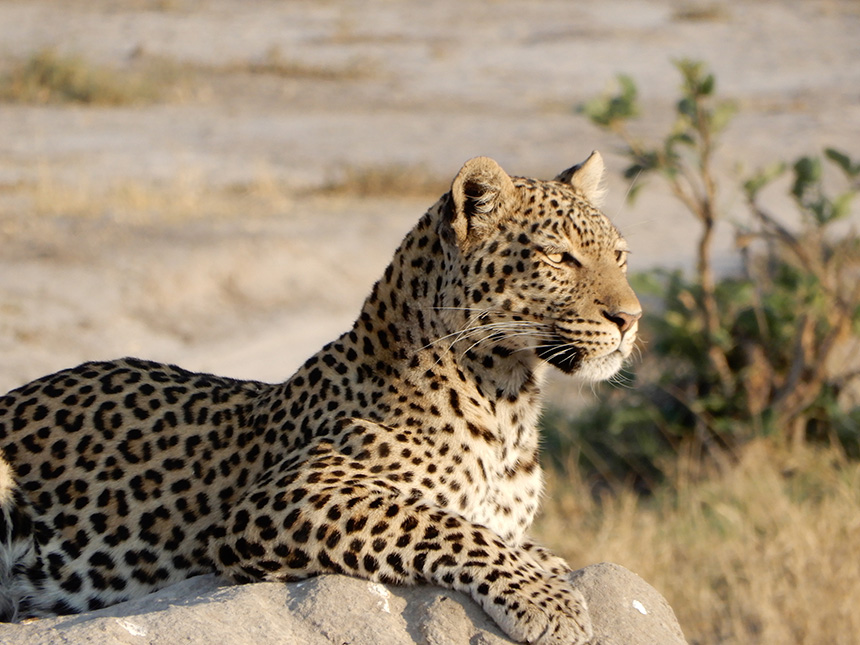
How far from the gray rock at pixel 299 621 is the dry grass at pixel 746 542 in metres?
4.01

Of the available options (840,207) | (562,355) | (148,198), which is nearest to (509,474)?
(562,355)

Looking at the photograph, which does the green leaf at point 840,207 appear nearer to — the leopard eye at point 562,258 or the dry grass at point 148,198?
the leopard eye at point 562,258

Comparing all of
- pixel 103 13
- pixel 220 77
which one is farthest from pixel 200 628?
pixel 103 13

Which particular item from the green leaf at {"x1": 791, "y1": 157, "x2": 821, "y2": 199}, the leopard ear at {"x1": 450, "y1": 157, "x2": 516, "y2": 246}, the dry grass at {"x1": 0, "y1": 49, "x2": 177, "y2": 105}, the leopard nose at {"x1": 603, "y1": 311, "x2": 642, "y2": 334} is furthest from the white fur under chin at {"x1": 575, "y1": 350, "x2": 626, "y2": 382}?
the dry grass at {"x1": 0, "y1": 49, "x2": 177, "y2": 105}

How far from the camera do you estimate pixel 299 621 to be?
15.6 ft

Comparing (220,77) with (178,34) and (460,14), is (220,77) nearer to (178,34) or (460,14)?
(178,34)

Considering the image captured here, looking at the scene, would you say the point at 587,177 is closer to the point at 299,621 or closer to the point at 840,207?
the point at 299,621

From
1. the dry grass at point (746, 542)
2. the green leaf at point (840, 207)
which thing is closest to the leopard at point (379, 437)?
the dry grass at point (746, 542)

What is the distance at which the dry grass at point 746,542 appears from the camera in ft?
28.9

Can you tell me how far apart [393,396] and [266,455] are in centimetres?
63

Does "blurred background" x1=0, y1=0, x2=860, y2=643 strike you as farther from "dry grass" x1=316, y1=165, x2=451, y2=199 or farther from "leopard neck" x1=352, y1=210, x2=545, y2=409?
"leopard neck" x1=352, y1=210, x2=545, y2=409

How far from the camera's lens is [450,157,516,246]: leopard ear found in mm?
5469

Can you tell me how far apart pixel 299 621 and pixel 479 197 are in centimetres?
187

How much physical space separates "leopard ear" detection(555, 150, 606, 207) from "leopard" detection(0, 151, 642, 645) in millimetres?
303
